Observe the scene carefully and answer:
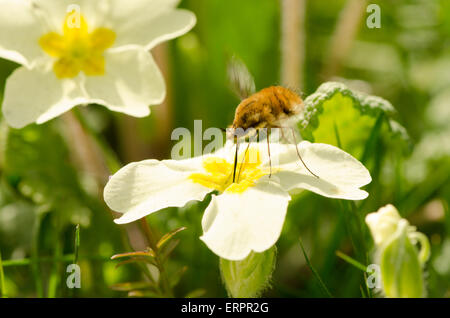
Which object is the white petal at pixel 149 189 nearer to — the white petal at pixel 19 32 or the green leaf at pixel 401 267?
the green leaf at pixel 401 267

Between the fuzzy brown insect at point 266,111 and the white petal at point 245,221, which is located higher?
the fuzzy brown insect at point 266,111

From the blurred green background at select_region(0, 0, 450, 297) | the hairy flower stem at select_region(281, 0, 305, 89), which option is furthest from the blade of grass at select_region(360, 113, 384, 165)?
the hairy flower stem at select_region(281, 0, 305, 89)

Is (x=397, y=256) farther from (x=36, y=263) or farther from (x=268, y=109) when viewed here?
(x=36, y=263)

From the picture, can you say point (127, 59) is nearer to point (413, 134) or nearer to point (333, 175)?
point (333, 175)

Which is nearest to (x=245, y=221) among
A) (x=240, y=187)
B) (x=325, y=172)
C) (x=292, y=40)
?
Answer: (x=240, y=187)

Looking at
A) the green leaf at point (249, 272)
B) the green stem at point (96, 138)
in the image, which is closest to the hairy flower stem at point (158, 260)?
the green leaf at point (249, 272)
